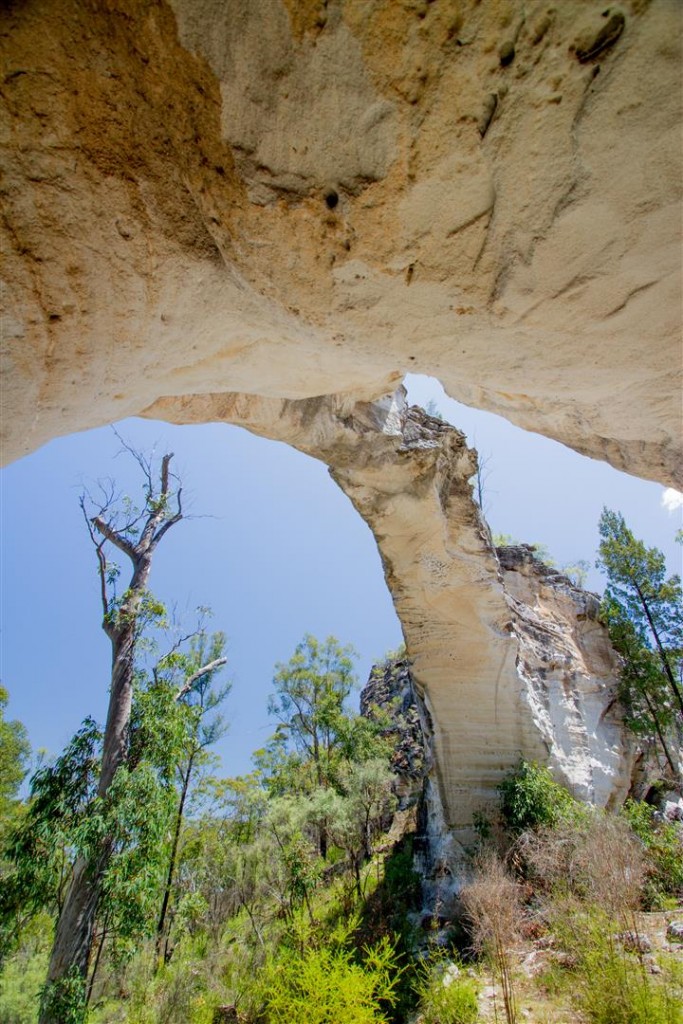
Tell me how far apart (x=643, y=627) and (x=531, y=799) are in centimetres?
729

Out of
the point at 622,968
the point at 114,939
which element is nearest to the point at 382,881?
the point at 114,939

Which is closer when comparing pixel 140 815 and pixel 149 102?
pixel 149 102

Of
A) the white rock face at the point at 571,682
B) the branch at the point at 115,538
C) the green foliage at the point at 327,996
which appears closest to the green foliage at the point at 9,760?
the branch at the point at 115,538

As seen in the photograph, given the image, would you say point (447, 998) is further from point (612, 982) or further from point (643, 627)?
point (643, 627)

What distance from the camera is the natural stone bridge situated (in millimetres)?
1658

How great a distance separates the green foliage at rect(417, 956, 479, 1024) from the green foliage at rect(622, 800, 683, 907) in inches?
141

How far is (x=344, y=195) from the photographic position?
81.3 inches

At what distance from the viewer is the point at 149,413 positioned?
5.48m

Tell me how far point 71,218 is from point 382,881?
45.3ft

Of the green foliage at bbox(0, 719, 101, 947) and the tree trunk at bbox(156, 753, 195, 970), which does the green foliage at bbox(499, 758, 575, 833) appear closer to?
the tree trunk at bbox(156, 753, 195, 970)

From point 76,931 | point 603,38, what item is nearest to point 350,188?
point 603,38

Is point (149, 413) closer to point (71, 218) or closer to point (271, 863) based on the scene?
point (71, 218)

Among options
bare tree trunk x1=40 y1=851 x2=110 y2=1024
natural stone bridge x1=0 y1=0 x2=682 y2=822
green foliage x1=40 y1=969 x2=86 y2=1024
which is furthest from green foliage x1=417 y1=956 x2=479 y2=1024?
natural stone bridge x1=0 y1=0 x2=682 y2=822

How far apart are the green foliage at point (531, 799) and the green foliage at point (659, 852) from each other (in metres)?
1.36
